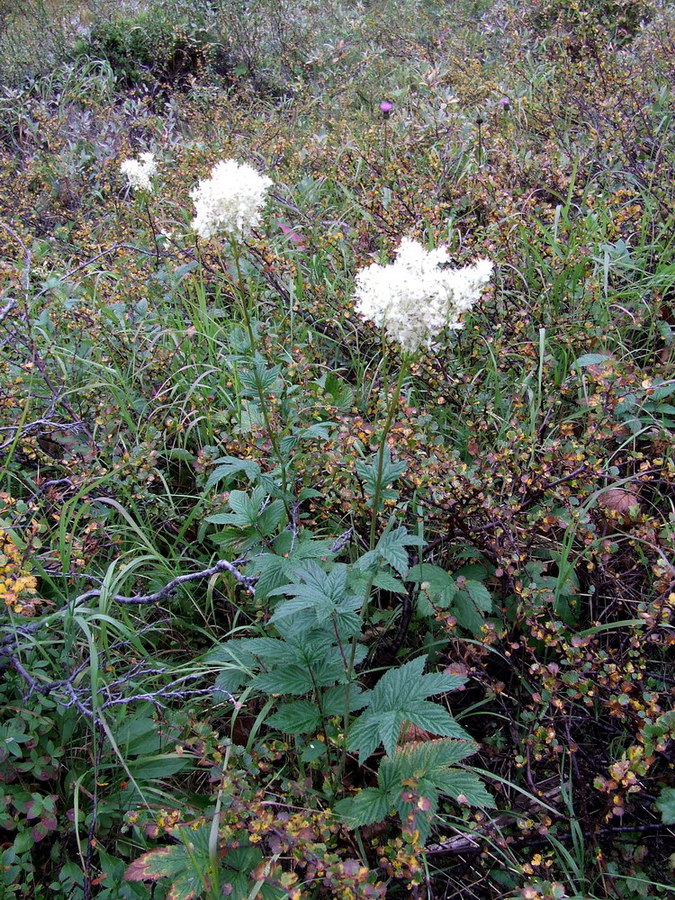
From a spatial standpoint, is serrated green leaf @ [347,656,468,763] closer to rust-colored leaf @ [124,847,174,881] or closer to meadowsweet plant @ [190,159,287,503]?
rust-colored leaf @ [124,847,174,881]

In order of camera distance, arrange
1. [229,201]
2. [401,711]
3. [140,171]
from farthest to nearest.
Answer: [140,171] < [229,201] < [401,711]

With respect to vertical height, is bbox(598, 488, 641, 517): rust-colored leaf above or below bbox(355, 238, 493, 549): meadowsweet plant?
below

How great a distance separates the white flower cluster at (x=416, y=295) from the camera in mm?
1373

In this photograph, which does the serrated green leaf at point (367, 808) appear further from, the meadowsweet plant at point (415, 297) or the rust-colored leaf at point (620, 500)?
the rust-colored leaf at point (620, 500)

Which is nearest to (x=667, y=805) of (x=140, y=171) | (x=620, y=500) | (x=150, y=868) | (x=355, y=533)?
(x=620, y=500)

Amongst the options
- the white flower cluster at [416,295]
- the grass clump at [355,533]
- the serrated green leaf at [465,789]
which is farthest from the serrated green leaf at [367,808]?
the white flower cluster at [416,295]

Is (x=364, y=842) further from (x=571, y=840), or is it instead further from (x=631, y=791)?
(x=631, y=791)

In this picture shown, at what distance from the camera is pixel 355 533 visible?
6.54 feet

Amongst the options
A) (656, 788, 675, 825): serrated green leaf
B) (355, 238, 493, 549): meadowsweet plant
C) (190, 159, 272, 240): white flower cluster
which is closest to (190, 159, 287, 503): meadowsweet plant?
(190, 159, 272, 240): white flower cluster

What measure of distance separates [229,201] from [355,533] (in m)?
1.06

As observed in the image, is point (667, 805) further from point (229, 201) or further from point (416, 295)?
point (229, 201)

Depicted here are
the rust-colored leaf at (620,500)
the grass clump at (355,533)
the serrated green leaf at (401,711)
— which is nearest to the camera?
the serrated green leaf at (401,711)

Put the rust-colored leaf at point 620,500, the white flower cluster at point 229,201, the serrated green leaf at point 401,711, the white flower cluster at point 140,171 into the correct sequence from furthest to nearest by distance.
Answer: the white flower cluster at point 140,171, the rust-colored leaf at point 620,500, the white flower cluster at point 229,201, the serrated green leaf at point 401,711

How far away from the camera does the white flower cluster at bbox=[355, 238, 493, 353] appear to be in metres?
1.37
